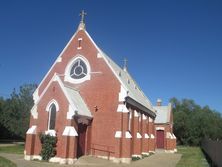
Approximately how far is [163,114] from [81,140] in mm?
28925

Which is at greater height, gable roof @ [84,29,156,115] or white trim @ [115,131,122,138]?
gable roof @ [84,29,156,115]

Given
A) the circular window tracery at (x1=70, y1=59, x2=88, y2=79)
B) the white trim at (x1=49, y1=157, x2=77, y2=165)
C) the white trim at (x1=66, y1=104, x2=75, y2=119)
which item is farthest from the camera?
the circular window tracery at (x1=70, y1=59, x2=88, y2=79)

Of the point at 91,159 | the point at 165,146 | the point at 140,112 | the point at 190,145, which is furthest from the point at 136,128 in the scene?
the point at 190,145

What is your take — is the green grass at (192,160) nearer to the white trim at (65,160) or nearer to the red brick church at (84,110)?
the red brick church at (84,110)

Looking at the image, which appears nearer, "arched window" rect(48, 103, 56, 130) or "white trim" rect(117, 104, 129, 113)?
"arched window" rect(48, 103, 56, 130)

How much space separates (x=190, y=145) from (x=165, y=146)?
27835 mm

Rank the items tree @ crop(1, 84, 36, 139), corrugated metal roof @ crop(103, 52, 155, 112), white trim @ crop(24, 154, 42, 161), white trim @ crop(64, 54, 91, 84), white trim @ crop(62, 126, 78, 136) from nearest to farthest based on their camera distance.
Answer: white trim @ crop(62, 126, 78, 136), white trim @ crop(24, 154, 42, 161), white trim @ crop(64, 54, 91, 84), corrugated metal roof @ crop(103, 52, 155, 112), tree @ crop(1, 84, 36, 139)

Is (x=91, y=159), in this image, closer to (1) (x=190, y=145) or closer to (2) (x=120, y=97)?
(2) (x=120, y=97)

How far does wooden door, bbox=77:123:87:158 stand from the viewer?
1035 inches

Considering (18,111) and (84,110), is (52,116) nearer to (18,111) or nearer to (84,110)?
(84,110)

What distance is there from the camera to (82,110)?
26844 millimetres

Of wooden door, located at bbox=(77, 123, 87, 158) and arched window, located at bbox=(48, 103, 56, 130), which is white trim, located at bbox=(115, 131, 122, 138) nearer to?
wooden door, located at bbox=(77, 123, 87, 158)

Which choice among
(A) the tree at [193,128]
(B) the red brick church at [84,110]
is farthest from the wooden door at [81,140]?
(A) the tree at [193,128]

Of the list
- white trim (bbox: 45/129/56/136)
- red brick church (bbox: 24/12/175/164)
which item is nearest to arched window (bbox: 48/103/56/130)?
red brick church (bbox: 24/12/175/164)
